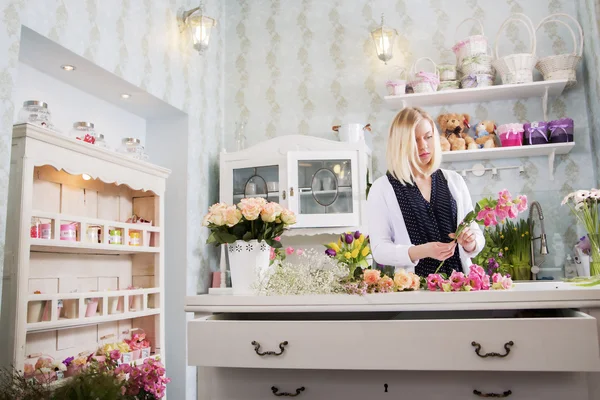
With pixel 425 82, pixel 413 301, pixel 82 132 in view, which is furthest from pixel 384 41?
pixel 413 301

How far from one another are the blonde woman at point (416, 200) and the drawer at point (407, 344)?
20.4 inches

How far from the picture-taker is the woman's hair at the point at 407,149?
197cm

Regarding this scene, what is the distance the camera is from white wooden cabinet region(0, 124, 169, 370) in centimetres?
227

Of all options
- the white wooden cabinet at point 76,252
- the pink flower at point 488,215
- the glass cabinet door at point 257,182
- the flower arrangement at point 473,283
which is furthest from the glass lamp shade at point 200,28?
the flower arrangement at point 473,283

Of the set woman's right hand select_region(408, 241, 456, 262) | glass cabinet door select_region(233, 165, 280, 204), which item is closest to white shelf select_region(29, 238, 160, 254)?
glass cabinet door select_region(233, 165, 280, 204)

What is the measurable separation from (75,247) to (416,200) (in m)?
1.75

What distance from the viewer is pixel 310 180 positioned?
380 cm

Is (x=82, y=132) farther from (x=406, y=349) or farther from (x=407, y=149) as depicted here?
(x=406, y=349)

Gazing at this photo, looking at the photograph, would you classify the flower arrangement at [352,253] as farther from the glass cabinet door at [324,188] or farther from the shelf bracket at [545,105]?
the shelf bracket at [545,105]

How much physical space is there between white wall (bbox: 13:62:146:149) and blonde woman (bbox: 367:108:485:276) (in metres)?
1.87

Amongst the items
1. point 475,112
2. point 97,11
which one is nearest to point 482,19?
point 475,112

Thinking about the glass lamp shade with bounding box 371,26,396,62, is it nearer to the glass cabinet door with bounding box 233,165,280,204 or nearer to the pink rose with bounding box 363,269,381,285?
the glass cabinet door with bounding box 233,165,280,204

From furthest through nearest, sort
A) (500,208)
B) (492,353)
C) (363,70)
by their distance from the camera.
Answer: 1. (363,70)
2. (500,208)
3. (492,353)

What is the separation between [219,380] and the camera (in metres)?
1.46
